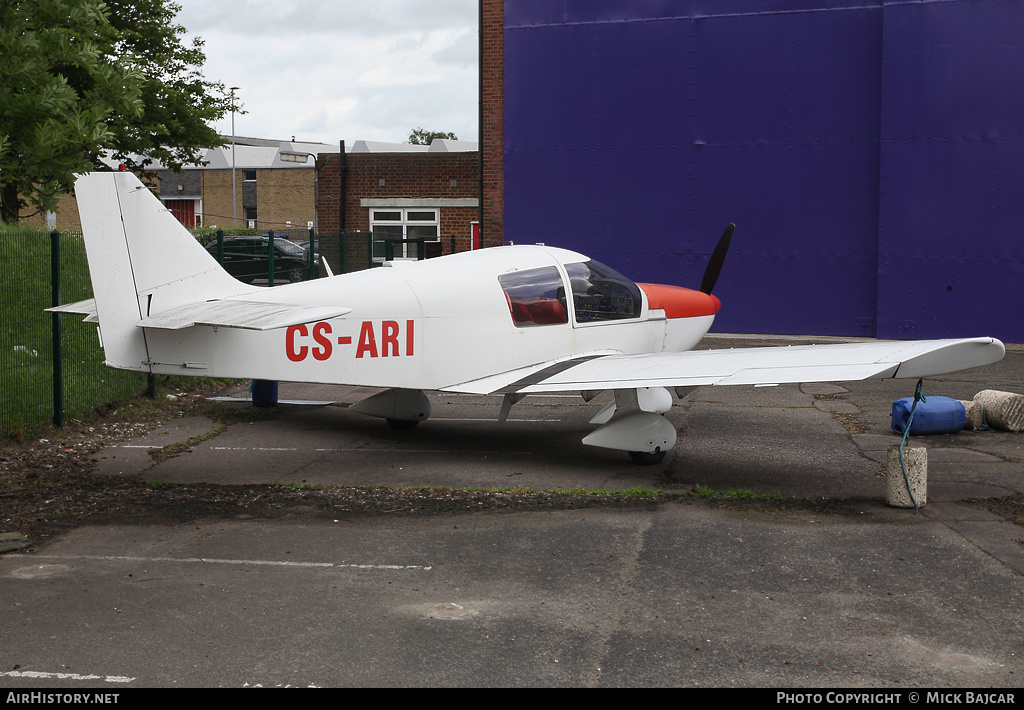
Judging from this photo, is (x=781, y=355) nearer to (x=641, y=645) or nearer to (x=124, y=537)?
(x=641, y=645)

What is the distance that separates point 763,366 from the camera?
862 cm

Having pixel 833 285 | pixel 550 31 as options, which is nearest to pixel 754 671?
pixel 833 285

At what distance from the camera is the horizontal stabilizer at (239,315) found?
26.1 feet

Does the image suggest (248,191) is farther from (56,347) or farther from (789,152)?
(56,347)

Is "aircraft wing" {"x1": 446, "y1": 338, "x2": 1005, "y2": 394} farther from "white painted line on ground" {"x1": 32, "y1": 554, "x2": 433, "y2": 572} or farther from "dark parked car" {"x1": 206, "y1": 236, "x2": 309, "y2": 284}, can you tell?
"dark parked car" {"x1": 206, "y1": 236, "x2": 309, "y2": 284}

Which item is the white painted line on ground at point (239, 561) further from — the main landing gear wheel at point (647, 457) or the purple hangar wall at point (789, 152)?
the purple hangar wall at point (789, 152)

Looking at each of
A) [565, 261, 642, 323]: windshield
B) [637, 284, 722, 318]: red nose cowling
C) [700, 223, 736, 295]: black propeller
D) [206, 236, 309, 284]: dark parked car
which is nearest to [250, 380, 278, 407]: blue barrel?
[206, 236, 309, 284]: dark parked car

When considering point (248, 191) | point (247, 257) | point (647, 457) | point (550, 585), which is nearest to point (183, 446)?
point (647, 457)

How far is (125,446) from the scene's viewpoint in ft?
34.6

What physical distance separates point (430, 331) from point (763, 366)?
327 centimetres

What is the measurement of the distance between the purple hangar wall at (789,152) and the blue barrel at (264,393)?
10068mm

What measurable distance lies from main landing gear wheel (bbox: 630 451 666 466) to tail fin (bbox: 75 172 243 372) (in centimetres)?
452

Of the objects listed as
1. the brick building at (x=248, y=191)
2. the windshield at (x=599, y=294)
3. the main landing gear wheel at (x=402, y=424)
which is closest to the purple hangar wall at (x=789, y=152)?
the windshield at (x=599, y=294)
